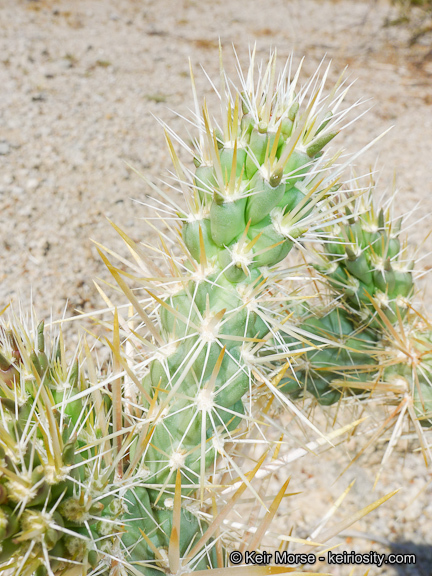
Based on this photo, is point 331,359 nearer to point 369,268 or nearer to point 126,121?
point 369,268

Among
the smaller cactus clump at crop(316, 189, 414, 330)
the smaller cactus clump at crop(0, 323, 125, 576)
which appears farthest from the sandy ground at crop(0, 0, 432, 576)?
the smaller cactus clump at crop(0, 323, 125, 576)

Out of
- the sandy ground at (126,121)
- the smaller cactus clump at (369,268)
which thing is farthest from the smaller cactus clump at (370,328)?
the sandy ground at (126,121)

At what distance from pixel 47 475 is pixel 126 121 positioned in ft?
9.59

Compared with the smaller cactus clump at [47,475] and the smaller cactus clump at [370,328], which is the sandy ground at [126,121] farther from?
the smaller cactus clump at [47,475]

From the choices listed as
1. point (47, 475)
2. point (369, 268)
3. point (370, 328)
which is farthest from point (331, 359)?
point (47, 475)

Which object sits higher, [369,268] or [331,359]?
[369,268]

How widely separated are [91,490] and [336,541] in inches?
49.4

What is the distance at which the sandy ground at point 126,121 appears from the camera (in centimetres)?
200

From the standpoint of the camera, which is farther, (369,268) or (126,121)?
(126,121)

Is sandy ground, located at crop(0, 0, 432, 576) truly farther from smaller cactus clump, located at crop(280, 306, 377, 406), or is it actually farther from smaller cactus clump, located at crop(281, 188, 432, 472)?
smaller cactus clump, located at crop(280, 306, 377, 406)

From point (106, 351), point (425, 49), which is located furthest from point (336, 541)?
point (425, 49)

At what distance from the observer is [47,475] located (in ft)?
2.32

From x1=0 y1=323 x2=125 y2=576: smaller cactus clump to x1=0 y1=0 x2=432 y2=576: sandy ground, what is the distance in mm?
336

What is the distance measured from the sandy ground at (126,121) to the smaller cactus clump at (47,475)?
336 mm
